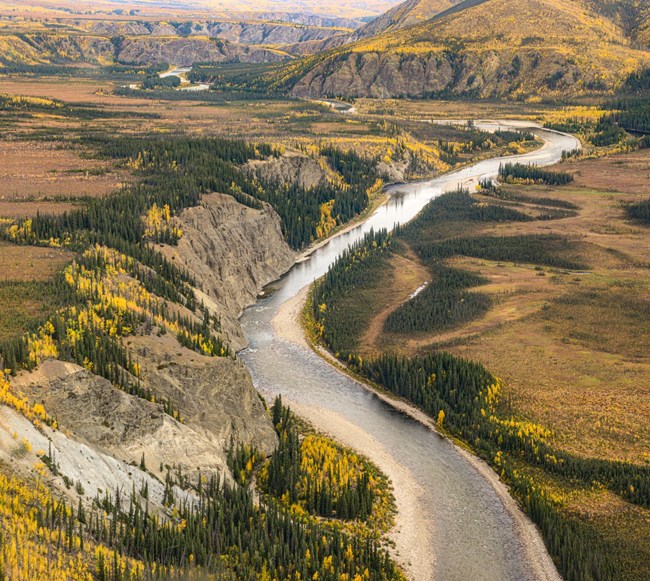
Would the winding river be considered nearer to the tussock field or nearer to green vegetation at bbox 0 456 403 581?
the tussock field

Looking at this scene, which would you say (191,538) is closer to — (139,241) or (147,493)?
(147,493)

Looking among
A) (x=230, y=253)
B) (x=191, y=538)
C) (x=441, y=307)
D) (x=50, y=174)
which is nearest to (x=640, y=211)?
(x=441, y=307)

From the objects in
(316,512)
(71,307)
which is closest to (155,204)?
(71,307)

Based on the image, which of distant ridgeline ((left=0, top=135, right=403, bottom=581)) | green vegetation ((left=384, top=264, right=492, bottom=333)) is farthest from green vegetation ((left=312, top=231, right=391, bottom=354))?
distant ridgeline ((left=0, top=135, right=403, bottom=581))

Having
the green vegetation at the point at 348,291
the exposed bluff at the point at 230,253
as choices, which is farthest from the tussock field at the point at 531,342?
the exposed bluff at the point at 230,253

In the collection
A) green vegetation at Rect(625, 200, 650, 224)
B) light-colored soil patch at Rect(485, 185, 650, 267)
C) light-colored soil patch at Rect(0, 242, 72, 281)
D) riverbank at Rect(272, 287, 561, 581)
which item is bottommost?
riverbank at Rect(272, 287, 561, 581)

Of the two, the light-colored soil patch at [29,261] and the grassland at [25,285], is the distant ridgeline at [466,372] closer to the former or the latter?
the light-colored soil patch at [29,261]
